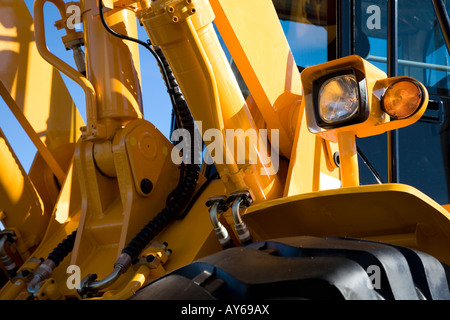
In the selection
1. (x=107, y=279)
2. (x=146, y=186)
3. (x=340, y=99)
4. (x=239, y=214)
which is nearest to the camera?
(x=340, y=99)

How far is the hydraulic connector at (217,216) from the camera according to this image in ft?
6.27

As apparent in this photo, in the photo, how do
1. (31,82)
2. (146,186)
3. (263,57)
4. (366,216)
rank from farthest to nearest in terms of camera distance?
(31,82) → (146,186) → (263,57) → (366,216)

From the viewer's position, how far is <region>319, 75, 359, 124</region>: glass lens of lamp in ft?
5.29

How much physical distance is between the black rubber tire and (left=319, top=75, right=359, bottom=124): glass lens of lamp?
0.47 metres

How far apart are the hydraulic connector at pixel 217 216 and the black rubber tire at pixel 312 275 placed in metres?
0.64

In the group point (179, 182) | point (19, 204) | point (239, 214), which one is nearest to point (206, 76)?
point (239, 214)

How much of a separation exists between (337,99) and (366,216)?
0.36 m

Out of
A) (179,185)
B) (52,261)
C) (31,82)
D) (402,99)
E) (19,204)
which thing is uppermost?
(31,82)

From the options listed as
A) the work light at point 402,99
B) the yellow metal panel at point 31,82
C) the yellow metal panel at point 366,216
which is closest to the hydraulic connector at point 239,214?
the yellow metal panel at point 366,216

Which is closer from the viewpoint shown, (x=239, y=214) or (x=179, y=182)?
(x=239, y=214)

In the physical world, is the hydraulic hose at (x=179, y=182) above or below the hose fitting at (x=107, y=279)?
above

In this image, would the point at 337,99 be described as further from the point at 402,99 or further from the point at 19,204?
the point at 19,204

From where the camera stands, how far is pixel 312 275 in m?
1.06

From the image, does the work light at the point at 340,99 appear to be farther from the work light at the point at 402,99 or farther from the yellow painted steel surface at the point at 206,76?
the yellow painted steel surface at the point at 206,76
